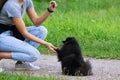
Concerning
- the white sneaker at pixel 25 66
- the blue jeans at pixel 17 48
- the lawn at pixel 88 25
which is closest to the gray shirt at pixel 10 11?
the blue jeans at pixel 17 48

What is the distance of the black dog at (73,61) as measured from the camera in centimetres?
710

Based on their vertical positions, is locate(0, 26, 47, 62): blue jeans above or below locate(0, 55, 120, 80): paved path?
above

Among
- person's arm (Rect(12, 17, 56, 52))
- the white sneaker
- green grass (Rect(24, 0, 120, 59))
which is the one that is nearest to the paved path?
the white sneaker

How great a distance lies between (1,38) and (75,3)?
865 cm

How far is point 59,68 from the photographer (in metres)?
7.97

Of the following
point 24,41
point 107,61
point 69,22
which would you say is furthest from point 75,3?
point 24,41

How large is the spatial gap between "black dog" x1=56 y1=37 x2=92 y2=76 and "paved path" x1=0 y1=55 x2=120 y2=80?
11 centimetres

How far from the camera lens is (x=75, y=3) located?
51.8ft

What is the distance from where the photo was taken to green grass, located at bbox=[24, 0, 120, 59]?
10.2 m

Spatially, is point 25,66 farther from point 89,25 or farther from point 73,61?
point 89,25

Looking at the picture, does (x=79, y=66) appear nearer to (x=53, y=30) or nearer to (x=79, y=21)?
(x=53, y=30)

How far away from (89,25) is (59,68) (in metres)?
4.21

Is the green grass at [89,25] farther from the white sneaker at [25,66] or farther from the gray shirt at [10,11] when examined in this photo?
the gray shirt at [10,11]

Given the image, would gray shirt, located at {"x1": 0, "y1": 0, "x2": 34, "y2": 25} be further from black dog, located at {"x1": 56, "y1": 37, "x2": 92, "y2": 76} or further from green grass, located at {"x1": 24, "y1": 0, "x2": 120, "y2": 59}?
green grass, located at {"x1": 24, "y1": 0, "x2": 120, "y2": 59}
